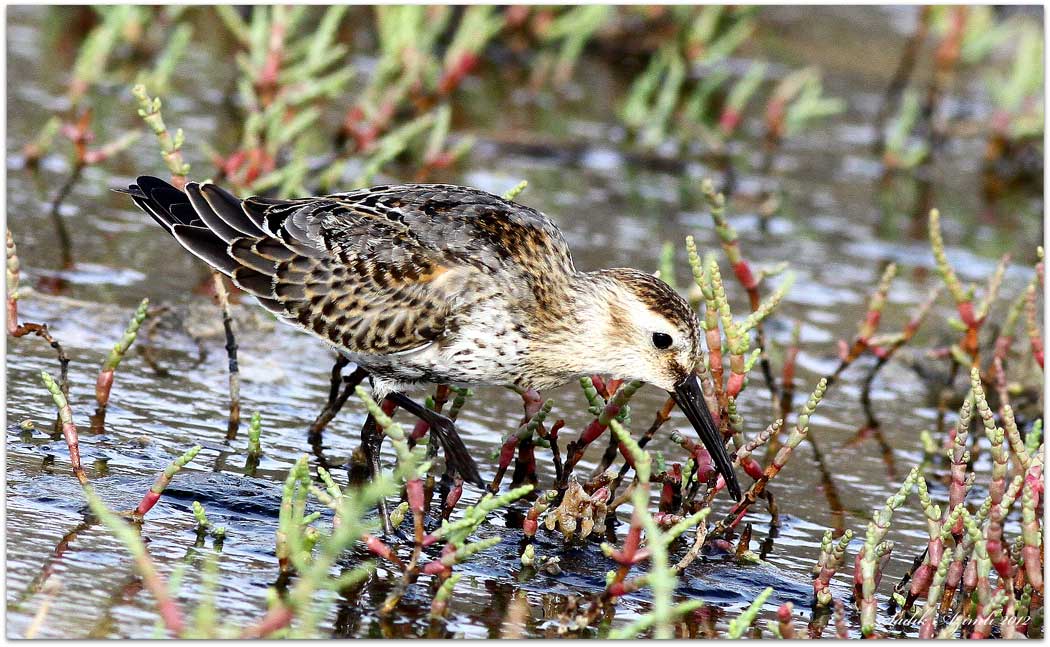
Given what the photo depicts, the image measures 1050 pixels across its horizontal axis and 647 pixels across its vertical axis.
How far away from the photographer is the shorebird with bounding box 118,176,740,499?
5.37m

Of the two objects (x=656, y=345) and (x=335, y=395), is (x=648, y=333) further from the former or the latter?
(x=335, y=395)

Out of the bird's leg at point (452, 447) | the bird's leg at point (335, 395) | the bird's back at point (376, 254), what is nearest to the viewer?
the bird's leg at point (452, 447)

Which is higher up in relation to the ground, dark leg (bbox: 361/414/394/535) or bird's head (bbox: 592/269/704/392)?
bird's head (bbox: 592/269/704/392)

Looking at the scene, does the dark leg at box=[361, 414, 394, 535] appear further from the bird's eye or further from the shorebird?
the bird's eye

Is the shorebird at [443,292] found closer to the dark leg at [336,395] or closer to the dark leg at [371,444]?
the dark leg at [371,444]

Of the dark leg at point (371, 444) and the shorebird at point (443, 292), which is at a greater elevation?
the shorebird at point (443, 292)

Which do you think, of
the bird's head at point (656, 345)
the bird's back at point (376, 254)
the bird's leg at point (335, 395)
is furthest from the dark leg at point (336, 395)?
the bird's head at point (656, 345)

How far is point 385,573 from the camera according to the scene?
14.9 ft

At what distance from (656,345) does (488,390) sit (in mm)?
1603

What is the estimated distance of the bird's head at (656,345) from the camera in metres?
5.33

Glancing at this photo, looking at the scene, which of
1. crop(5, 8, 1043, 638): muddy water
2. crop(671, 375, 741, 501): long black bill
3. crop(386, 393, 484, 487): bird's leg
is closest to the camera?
crop(5, 8, 1043, 638): muddy water

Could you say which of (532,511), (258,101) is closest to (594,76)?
(258,101)

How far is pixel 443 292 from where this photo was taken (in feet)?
17.8

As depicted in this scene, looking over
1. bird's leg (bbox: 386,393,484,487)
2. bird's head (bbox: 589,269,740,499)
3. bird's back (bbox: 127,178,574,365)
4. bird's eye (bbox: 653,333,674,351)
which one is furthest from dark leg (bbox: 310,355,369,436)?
bird's eye (bbox: 653,333,674,351)
